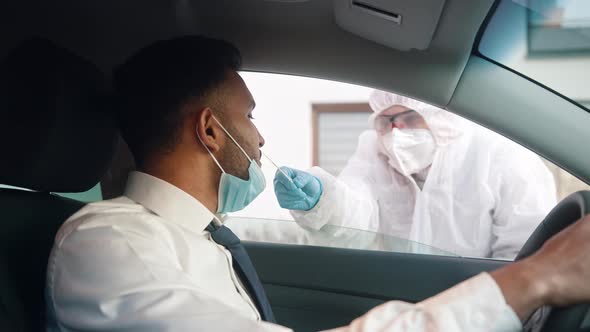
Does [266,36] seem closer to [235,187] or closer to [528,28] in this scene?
[235,187]

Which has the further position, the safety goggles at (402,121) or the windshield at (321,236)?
the safety goggles at (402,121)

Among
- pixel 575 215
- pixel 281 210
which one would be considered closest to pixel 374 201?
pixel 281 210

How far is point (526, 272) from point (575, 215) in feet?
0.77

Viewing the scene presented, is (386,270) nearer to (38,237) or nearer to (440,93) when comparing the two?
(440,93)

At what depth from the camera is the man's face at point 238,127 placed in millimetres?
1471

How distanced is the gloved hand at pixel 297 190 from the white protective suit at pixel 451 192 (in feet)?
0.38

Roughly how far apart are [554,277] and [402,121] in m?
1.79

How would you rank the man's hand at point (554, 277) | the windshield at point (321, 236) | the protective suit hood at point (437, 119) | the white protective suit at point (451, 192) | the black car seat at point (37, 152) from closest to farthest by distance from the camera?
the man's hand at point (554, 277) → the black car seat at point (37, 152) → the windshield at point (321, 236) → the white protective suit at point (451, 192) → the protective suit hood at point (437, 119)

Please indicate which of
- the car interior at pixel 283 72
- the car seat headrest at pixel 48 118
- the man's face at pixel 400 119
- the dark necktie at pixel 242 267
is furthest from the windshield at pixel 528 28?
the car seat headrest at pixel 48 118

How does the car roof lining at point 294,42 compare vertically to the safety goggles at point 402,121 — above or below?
above

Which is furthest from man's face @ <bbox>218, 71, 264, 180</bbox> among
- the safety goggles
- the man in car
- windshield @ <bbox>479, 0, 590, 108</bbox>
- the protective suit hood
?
the safety goggles

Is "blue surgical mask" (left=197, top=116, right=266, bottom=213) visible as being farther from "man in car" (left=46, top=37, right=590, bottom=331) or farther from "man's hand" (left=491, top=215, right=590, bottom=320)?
"man's hand" (left=491, top=215, right=590, bottom=320)

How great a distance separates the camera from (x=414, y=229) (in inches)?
105

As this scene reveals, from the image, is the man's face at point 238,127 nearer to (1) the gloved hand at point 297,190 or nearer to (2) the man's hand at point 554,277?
(1) the gloved hand at point 297,190
